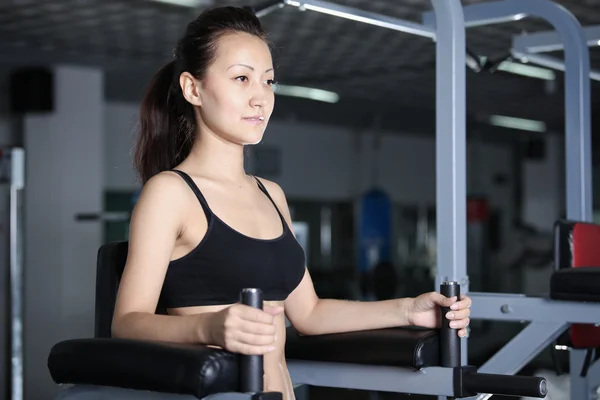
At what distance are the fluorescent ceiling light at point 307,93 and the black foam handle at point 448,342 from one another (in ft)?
22.8

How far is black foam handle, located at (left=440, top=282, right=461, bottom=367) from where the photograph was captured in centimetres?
169

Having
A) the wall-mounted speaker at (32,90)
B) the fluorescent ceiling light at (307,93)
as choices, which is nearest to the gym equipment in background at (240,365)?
the wall-mounted speaker at (32,90)

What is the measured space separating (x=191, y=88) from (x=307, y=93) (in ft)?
25.0

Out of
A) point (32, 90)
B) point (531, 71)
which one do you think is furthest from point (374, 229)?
point (32, 90)

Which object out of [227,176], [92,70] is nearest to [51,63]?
[92,70]

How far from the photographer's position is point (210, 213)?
5.14 feet

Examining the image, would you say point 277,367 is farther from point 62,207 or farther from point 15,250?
point 62,207

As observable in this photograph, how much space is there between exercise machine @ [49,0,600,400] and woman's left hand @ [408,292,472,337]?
25 mm

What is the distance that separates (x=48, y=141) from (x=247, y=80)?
622 centimetres

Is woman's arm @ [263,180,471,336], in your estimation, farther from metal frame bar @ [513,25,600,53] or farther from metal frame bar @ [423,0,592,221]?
metal frame bar @ [513,25,600,53]

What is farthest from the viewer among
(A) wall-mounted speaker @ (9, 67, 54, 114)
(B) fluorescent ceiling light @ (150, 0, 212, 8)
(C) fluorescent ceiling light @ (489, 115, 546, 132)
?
(C) fluorescent ceiling light @ (489, 115, 546, 132)

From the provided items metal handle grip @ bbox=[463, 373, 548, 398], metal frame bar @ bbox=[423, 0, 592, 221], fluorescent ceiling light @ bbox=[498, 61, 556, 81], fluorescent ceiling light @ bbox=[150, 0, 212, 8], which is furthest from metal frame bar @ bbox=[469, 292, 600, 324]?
fluorescent ceiling light @ bbox=[498, 61, 556, 81]

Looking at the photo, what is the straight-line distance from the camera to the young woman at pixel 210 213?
4.91 ft

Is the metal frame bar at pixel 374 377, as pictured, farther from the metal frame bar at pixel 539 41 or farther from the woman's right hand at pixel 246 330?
the metal frame bar at pixel 539 41
